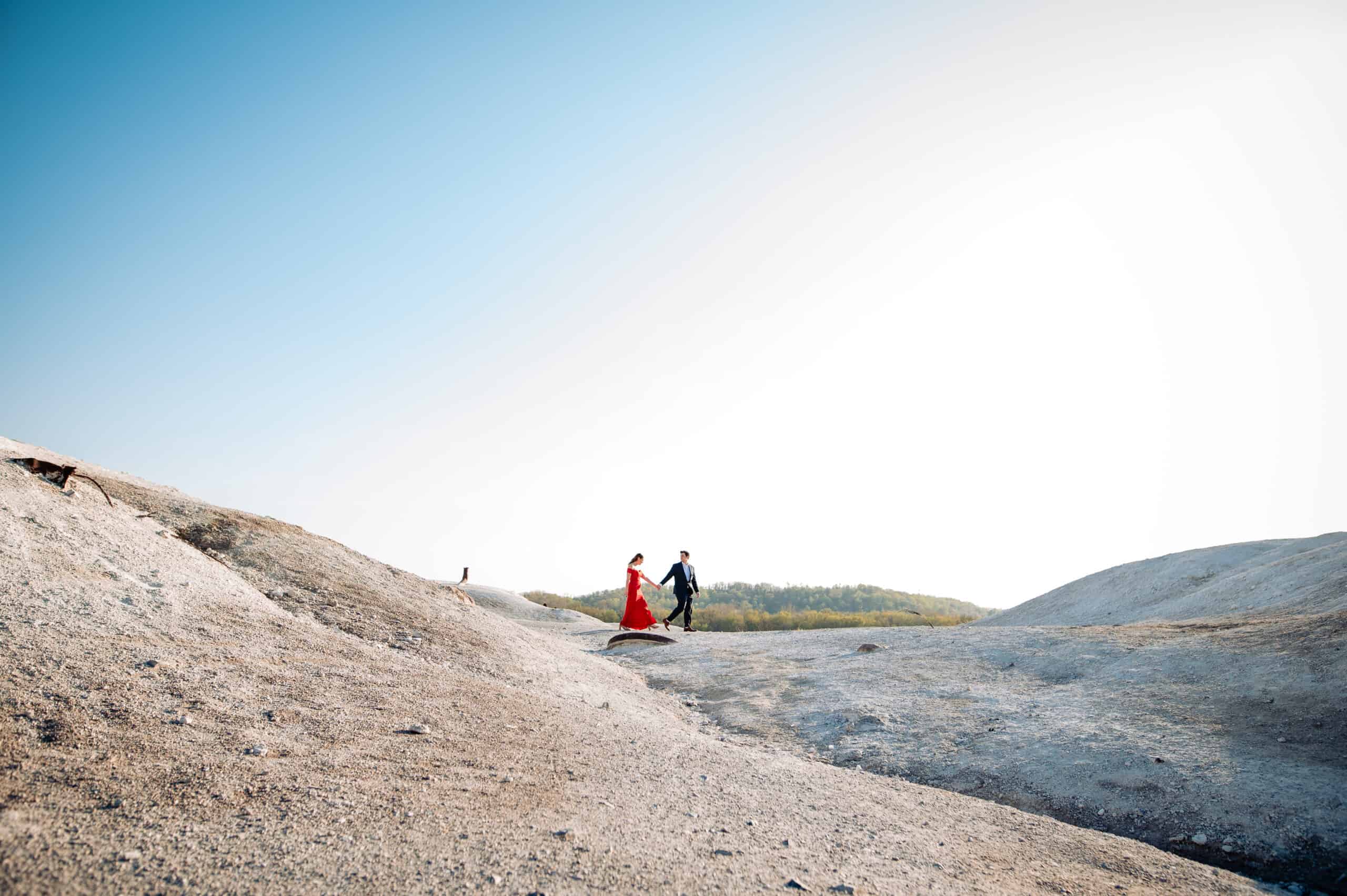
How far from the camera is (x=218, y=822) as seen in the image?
11.1ft

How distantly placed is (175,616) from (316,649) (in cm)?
120

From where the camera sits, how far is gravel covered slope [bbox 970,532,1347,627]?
37.4 ft

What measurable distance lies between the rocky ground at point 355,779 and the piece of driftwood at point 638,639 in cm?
634

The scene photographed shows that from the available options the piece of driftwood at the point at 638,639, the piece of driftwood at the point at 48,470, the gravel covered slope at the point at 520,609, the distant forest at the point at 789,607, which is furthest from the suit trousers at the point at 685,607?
the piece of driftwood at the point at 48,470

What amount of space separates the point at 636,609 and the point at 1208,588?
481 inches

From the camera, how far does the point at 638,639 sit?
14359 millimetres

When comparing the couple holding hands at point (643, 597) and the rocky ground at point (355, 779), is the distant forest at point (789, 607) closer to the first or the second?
the couple holding hands at point (643, 597)

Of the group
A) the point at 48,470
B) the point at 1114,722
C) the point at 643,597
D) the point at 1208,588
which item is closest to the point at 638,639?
the point at 643,597

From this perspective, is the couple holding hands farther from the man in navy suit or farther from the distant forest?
the distant forest

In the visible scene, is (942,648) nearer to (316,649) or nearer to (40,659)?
(316,649)

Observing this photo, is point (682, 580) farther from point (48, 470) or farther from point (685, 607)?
point (48, 470)

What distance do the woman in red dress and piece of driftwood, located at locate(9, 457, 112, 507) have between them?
10.8 m

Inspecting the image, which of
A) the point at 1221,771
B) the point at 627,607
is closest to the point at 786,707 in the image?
the point at 1221,771

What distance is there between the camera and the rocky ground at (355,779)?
3250 millimetres
